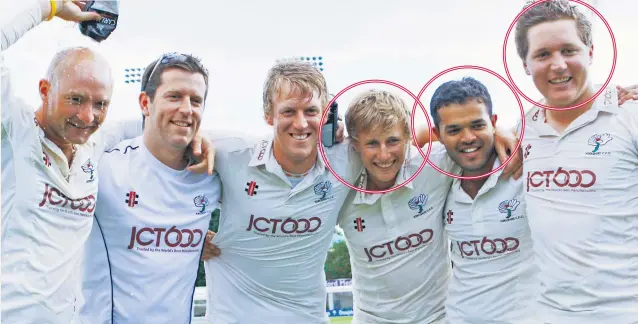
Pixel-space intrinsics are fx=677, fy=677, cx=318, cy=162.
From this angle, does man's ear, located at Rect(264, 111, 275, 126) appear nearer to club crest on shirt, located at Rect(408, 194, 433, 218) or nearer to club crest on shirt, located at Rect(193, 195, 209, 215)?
club crest on shirt, located at Rect(193, 195, 209, 215)

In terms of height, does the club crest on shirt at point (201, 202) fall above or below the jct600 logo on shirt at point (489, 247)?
above

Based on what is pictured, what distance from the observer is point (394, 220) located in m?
2.56

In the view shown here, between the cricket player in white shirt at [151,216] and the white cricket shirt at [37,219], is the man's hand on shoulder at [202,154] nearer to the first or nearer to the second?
the cricket player in white shirt at [151,216]

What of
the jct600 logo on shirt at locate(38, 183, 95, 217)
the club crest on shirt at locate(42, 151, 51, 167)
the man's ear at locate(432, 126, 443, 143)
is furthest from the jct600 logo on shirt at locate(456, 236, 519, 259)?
the club crest on shirt at locate(42, 151, 51, 167)

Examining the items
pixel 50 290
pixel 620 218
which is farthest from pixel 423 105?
pixel 50 290

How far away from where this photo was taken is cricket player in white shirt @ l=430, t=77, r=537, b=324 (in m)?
2.41

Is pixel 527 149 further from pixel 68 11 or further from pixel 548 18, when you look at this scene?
pixel 68 11

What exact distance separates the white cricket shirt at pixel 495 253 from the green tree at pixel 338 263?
0.60m

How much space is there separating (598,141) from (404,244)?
2.57ft

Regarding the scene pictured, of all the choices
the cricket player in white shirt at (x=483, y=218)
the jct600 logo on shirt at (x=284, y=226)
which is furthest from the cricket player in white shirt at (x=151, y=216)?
the cricket player in white shirt at (x=483, y=218)

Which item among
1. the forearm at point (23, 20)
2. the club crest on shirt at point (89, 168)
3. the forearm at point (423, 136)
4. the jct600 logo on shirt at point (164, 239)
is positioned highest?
the forearm at point (23, 20)

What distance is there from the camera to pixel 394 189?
8.31ft

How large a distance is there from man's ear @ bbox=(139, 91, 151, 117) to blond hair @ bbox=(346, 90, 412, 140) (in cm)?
74

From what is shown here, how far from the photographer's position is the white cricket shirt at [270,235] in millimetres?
2512
